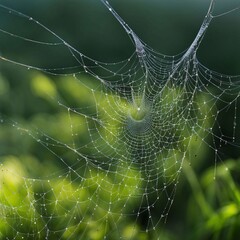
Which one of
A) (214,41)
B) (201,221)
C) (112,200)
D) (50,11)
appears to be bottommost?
(201,221)

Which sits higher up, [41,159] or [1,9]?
[1,9]

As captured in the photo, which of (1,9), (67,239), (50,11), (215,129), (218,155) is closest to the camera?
(67,239)

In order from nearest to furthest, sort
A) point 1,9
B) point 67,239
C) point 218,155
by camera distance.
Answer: point 67,239 → point 218,155 → point 1,9

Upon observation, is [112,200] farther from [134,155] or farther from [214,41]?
[214,41]

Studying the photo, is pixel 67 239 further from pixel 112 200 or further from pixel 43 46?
pixel 43 46

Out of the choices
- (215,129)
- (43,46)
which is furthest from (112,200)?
(43,46)

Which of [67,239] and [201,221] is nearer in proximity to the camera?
[67,239]
